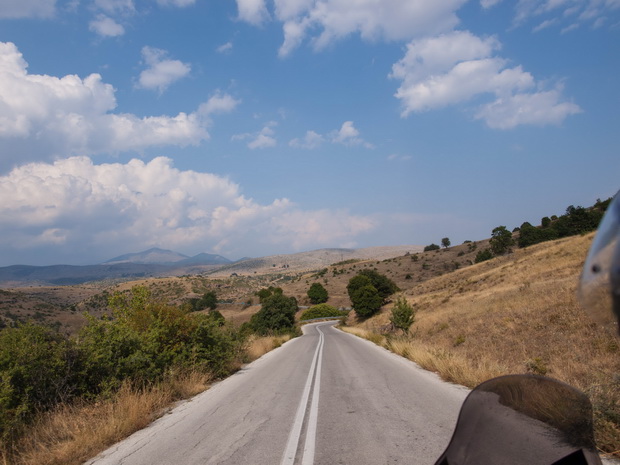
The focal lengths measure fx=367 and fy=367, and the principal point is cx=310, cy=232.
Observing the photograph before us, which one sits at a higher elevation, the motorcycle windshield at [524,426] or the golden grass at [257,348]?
the motorcycle windshield at [524,426]

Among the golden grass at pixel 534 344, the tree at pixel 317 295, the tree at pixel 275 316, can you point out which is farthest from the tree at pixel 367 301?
the tree at pixel 317 295

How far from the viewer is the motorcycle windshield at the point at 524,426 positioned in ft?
8.00

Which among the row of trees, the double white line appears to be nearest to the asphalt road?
the double white line

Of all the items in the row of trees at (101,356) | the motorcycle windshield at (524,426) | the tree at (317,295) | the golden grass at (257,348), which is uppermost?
the motorcycle windshield at (524,426)

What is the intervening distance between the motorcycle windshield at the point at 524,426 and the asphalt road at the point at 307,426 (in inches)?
92.9

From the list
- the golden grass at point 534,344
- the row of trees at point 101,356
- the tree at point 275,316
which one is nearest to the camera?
the row of trees at point 101,356

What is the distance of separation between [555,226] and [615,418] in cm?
8125

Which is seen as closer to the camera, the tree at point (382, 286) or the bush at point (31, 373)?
the bush at point (31, 373)

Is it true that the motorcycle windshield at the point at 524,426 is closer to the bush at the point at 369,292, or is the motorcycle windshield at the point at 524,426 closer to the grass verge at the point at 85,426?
the grass verge at the point at 85,426

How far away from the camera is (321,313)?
8219cm

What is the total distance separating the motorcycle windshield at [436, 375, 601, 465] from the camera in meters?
2.44

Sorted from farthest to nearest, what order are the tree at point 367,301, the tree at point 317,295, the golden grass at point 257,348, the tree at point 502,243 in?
the tree at point 317,295 < the tree at point 502,243 < the tree at point 367,301 < the golden grass at point 257,348

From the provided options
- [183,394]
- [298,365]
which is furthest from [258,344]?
[183,394]

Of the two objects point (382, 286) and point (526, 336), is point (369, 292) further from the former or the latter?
point (526, 336)
